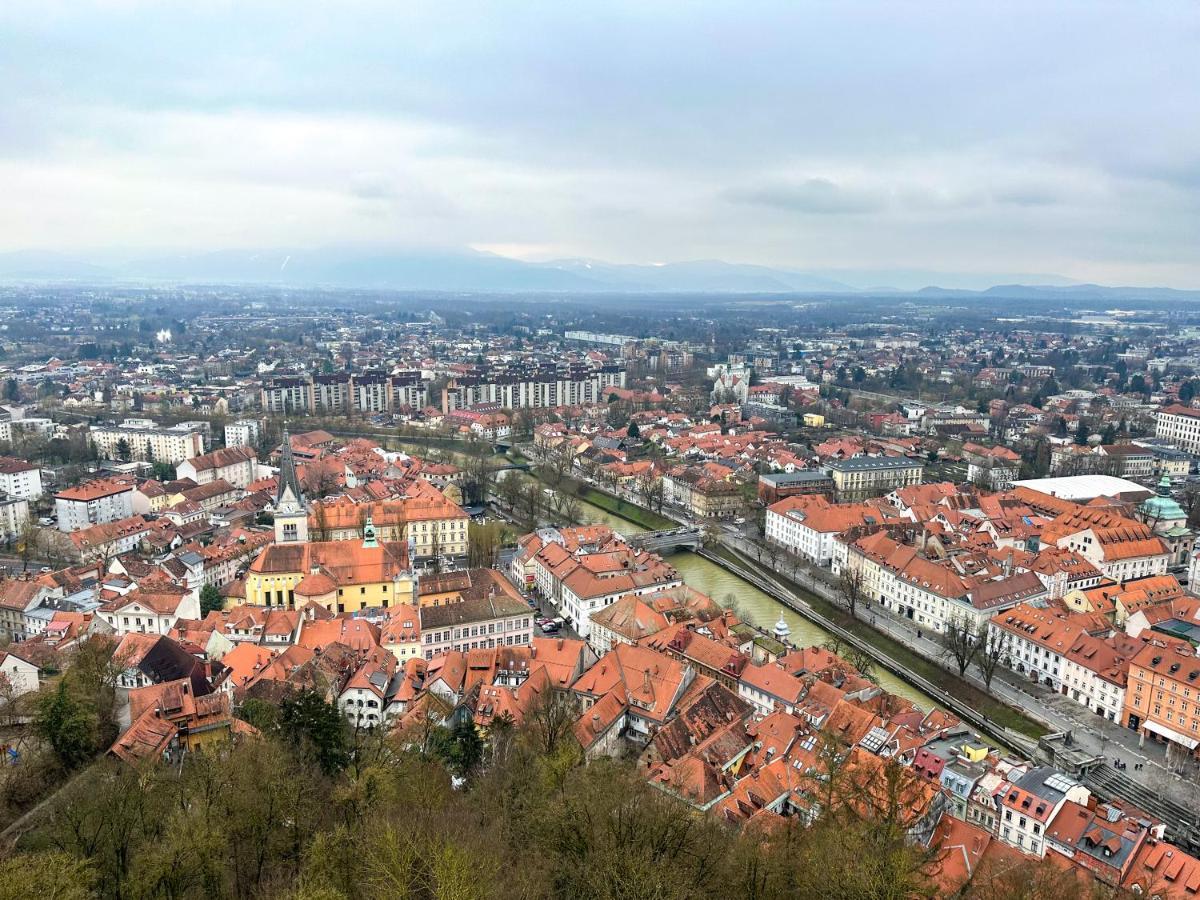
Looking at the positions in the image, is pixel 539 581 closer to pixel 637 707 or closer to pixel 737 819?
pixel 637 707

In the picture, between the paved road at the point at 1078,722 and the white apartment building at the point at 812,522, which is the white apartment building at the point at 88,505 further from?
the paved road at the point at 1078,722

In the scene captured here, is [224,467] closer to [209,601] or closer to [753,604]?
[209,601]

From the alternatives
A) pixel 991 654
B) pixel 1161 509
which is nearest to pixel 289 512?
pixel 991 654

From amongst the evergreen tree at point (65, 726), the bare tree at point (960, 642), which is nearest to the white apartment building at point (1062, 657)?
the bare tree at point (960, 642)

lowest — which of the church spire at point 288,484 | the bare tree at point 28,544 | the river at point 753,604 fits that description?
the river at point 753,604

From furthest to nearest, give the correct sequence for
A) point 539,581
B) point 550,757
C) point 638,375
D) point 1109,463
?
point 638,375 → point 1109,463 → point 539,581 → point 550,757

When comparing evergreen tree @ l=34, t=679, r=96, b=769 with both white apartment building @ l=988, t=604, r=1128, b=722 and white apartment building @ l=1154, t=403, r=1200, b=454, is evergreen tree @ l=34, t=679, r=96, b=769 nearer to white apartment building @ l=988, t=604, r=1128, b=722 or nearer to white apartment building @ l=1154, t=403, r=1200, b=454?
white apartment building @ l=988, t=604, r=1128, b=722

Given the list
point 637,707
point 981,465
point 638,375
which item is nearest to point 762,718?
point 637,707

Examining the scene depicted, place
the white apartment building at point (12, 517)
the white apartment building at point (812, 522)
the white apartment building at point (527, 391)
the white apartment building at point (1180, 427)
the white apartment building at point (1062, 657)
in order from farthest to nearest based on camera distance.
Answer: the white apartment building at point (527, 391) < the white apartment building at point (1180, 427) < the white apartment building at point (12, 517) < the white apartment building at point (812, 522) < the white apartment building at point (1062, 657)
